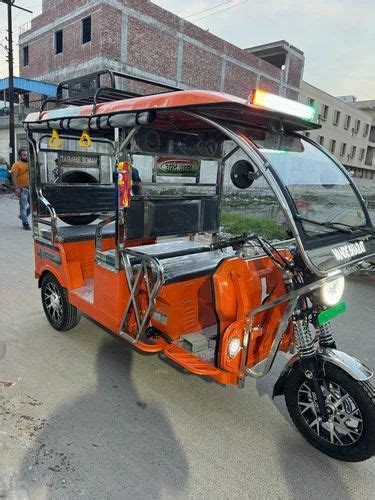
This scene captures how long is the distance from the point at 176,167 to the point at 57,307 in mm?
1966

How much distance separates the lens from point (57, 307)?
13.3ft

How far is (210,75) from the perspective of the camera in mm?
25672

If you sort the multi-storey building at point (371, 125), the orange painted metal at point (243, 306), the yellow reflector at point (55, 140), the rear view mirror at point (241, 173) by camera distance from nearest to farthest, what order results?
1. the orange painted metal at point (243, 306)
2. the rear view mirror at point (241, 173)
3. the yellow reflector at point (55, 140)
4. the multi-storey building at point (371, 125)

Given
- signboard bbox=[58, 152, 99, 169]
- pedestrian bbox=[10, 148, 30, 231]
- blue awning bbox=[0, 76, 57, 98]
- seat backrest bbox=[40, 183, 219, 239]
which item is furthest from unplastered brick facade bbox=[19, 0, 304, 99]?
seat backrest bbox=[40, 183, 219, 239]

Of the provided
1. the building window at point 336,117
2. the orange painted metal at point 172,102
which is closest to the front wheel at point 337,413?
the orange painted metal at point 172,102

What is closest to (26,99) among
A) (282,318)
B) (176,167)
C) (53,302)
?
(53,302)

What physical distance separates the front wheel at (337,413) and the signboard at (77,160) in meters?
3.28

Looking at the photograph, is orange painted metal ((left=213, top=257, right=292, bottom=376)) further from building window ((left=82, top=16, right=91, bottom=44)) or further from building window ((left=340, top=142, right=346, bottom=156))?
building window ((left=340, top=142, right=346, bottom=156))

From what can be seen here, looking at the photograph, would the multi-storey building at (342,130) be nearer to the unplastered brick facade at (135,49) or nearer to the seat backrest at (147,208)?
the unplastered brick facade at (135,49)

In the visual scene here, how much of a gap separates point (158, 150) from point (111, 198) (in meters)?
1.55

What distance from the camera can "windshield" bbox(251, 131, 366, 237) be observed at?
253 centimetres

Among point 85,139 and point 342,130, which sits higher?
point 342,130

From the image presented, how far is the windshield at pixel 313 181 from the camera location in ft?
8.29

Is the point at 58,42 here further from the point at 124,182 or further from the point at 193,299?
the point at 193,299
